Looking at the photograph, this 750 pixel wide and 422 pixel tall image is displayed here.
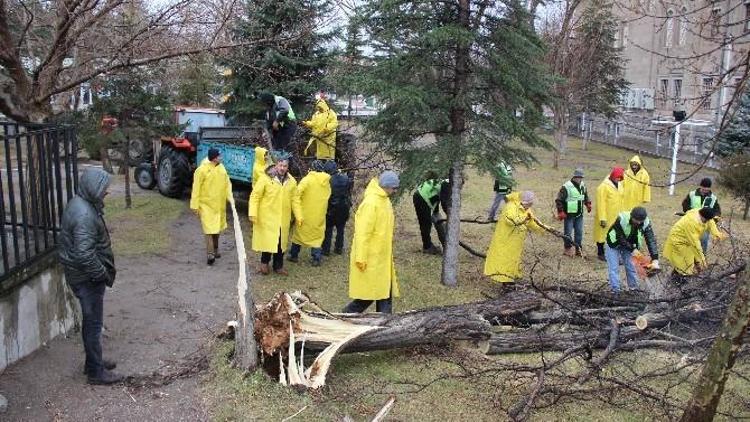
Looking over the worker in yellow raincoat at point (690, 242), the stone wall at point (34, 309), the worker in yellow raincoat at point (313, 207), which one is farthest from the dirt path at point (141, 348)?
the worker in yellow raincoat at point (690, 242)

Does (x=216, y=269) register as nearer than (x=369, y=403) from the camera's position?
No

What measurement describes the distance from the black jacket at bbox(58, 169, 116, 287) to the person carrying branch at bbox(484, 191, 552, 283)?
5.13m

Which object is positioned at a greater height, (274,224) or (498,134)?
(498,134)

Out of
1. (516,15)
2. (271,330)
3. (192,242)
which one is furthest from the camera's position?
(192,242)

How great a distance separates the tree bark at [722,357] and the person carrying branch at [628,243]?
4173 millimetres

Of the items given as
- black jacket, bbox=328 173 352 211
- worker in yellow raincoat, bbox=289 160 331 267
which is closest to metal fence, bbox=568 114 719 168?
black jacket, bbox=328 173 352 211

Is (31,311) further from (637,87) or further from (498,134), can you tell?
(637,87)

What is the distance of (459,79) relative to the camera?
8.73 m

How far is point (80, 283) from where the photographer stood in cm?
546

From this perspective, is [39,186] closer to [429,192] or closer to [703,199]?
[429,192]

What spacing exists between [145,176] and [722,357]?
13956 mm

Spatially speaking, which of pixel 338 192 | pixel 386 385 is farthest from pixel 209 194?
pixel 386 385

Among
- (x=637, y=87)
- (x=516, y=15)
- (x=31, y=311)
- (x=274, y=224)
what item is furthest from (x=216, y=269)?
(x=637, y=87)

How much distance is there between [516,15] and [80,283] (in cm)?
610
